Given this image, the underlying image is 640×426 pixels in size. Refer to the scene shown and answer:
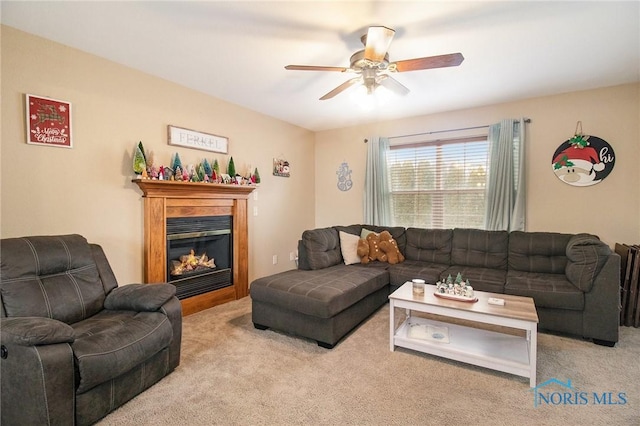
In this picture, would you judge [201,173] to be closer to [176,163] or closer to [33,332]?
[176,163]

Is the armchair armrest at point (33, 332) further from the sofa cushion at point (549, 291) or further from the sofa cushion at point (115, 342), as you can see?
the sofa cushion at point (549, 291)

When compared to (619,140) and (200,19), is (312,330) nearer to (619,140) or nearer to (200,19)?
(200,19)

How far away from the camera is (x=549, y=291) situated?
271 cm

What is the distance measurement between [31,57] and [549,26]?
3885mm

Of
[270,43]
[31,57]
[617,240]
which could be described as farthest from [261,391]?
[617,240]

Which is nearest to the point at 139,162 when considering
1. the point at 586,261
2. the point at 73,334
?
the point at 73,334

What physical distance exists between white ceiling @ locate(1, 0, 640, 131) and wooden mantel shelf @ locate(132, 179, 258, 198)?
109 cm

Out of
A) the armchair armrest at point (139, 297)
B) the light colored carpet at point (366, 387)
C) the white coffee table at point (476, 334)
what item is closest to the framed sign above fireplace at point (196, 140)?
the armchair armrest at point (139, 297)

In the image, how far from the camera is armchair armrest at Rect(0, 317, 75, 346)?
144 centimetres

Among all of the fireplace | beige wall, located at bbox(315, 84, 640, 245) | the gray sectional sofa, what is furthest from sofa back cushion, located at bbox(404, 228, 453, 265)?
the fireplace

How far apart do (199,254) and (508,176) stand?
389cm

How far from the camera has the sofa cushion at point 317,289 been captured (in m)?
2.50

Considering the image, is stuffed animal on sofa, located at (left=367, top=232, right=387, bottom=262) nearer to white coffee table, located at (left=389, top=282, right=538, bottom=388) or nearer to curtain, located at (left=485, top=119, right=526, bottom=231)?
white coffee table, located at (left=389, top=282, right=538, bottom=388)

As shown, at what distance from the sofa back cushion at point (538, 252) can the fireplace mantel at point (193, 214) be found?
3206 mm
